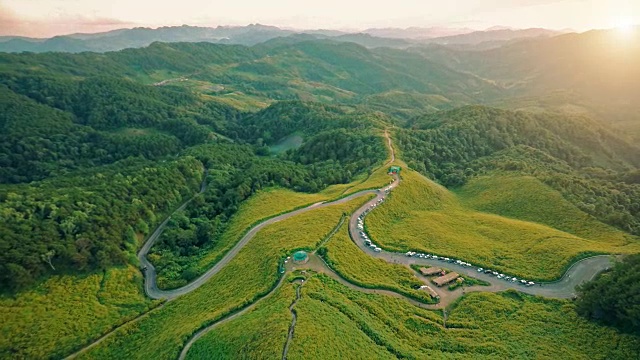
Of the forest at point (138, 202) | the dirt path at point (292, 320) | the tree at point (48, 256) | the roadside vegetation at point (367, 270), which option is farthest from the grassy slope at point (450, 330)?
the tree at point (48, 256)

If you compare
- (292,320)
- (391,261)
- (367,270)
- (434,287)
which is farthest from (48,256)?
(434,287)

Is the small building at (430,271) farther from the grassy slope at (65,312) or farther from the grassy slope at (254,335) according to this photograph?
the grassy slope at (65,312)

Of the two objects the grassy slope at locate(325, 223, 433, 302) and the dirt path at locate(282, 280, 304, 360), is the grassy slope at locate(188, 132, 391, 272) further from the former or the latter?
the dirt path at locate(282, 280, 304, 360)

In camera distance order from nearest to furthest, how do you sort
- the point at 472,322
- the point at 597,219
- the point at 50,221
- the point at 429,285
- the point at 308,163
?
the point at 472,322, the point at 429,285, the point at 50,221, the point at 597,219, the point at 308,163

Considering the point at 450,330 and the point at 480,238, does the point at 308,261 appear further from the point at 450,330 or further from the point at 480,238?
the point at 480,238

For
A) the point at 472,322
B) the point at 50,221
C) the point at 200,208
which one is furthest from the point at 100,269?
the point at 472,322

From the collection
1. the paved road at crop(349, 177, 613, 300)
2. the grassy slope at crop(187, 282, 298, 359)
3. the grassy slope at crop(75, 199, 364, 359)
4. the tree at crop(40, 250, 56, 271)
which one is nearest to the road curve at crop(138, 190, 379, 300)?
the grassy slope at crop(75, 199, 364, 359)

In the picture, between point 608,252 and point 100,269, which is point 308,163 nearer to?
point 100,269
